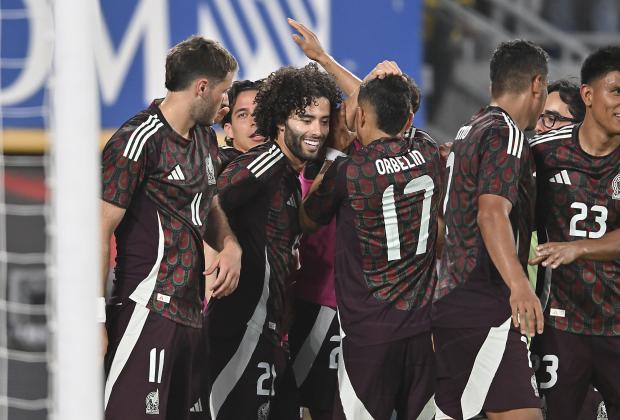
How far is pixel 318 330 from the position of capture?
5.70 metres

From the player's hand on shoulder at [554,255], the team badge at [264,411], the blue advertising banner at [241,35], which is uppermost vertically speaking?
the blue advertising banner at [241,35]

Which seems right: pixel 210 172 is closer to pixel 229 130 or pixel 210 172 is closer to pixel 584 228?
pixel 229 130

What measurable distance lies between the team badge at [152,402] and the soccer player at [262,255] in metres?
0.64

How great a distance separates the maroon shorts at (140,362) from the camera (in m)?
4.73

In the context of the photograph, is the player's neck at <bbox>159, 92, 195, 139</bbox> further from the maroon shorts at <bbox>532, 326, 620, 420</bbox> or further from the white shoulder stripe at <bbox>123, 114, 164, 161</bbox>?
the maroon shorts at <bbox>532, 326, 620, 420</bbox>

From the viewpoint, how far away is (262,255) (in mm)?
5480

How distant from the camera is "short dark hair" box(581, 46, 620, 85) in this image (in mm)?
5180

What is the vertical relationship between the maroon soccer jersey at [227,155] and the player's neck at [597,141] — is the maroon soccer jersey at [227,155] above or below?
above

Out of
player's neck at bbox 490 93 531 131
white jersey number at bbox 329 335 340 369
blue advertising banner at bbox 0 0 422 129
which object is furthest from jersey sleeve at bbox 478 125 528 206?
blue advertising banner at bbox 0 0 422 129

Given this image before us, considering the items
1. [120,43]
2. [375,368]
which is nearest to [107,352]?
[375,368]

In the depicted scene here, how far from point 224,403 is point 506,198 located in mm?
1700

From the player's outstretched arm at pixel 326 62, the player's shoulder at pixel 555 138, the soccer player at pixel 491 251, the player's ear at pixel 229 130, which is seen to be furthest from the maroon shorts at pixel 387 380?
the player's ear at pixel 229 130

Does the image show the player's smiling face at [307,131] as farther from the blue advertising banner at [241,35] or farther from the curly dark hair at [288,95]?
the blue advertising banner at [241,35]

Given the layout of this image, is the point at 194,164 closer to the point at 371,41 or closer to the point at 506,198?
the point at 506,198
